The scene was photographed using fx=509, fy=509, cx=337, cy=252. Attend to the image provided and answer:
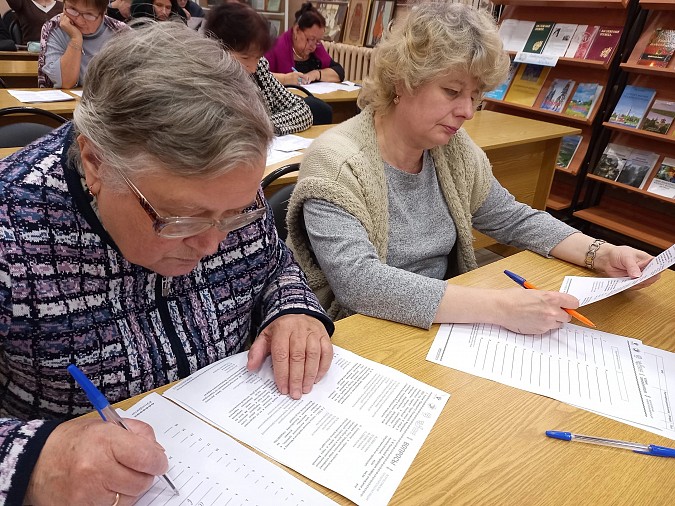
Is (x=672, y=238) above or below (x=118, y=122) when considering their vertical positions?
below

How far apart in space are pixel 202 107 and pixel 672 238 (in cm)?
339

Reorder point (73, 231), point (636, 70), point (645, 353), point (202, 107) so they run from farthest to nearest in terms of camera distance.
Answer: point (636, 70)
point (645, 353)
point (73, 231)
point (202, 107)

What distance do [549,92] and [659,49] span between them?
2.30 feet

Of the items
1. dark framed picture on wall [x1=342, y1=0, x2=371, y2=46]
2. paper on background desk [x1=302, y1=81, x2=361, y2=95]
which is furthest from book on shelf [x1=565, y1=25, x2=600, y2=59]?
dark framed picture on wall [x1=342, y1=0, x2=371, y2=46]

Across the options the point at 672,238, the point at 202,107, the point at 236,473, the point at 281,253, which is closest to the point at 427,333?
the point at 281,253

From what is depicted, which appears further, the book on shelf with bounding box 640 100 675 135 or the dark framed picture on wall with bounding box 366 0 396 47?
the dark framed picture on wall with bounding box 366 0 396 47

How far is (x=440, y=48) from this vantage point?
1.25 meters

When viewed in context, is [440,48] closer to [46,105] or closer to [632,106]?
[46,105]

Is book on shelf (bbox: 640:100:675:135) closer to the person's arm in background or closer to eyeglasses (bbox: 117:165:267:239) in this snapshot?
the person's arm in background

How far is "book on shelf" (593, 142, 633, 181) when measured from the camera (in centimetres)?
335

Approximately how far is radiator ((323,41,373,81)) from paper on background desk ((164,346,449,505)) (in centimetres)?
523

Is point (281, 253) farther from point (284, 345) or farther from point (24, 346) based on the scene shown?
point (24, 346)

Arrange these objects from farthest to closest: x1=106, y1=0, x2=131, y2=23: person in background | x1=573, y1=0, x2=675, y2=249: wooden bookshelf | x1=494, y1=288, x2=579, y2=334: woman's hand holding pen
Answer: x1=106, y1=0, x2=131, y2=23: person in background < x1=573, y1=0, x2=675, y2=249: wooden bookshelf < x1=494, y1=288, x2=579, y2=334: woman's hand holding pen

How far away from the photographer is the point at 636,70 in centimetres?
305
